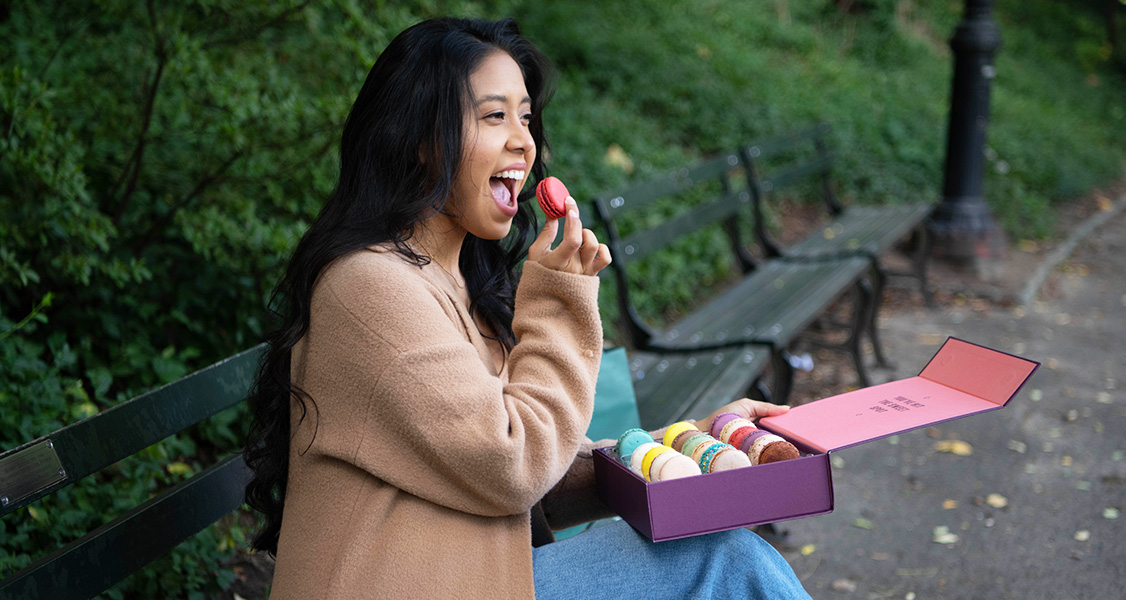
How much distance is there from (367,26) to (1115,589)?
304 centimetres

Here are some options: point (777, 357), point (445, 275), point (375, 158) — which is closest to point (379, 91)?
point (375, 158)

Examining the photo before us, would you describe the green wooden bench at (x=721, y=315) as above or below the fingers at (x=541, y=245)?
below

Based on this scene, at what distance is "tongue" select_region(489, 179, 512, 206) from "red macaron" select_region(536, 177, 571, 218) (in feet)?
0.21

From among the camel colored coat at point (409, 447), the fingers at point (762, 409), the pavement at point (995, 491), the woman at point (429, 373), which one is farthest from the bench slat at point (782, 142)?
the camel colored coat at point (409, 447)

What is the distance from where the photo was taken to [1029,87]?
13.7 m

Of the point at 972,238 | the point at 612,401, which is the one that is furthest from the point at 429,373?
the point at 972,238

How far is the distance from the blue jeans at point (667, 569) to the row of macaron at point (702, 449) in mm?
132

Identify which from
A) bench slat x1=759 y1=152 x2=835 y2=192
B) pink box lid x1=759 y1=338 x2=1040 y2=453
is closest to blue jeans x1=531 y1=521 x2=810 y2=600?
pink box lid x1=759 y1=338 x2=1040 y2=453

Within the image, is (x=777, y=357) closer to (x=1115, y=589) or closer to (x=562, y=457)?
(x=1115, y=589)

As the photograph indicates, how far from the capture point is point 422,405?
148cm

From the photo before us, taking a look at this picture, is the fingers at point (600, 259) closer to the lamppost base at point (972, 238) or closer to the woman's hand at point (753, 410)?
the woman's hand at point (753, 410)

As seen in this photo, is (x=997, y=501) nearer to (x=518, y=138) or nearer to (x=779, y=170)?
(x=518, y=138)

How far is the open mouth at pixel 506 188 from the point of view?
1825 millimetres

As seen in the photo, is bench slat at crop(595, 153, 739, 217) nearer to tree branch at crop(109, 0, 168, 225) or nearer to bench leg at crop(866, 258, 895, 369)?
bench leg at crop(866, 258, 895, 369)
